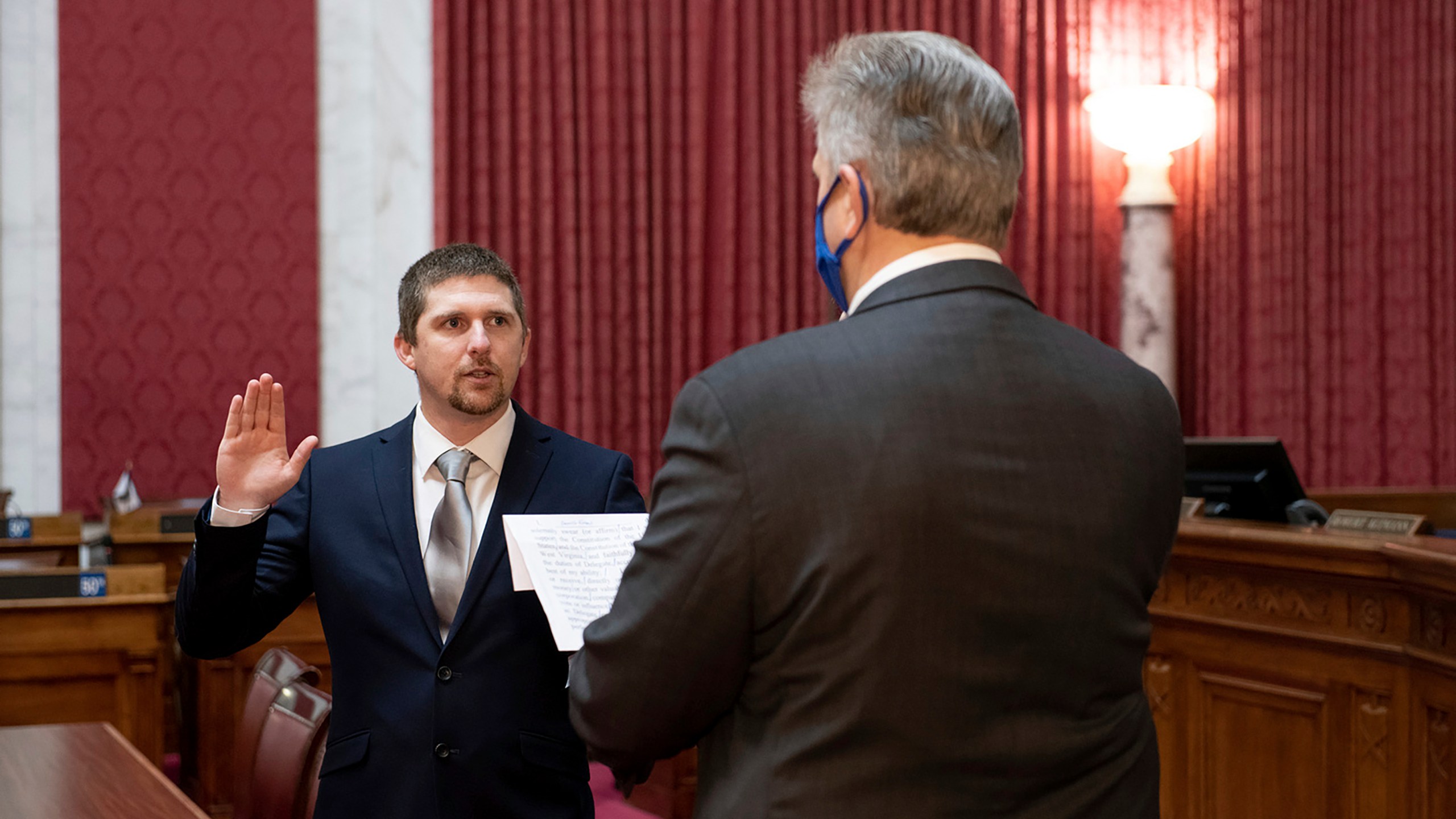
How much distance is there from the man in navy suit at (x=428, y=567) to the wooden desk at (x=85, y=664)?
193 cm

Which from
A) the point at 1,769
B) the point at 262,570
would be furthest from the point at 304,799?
the point at 1,769

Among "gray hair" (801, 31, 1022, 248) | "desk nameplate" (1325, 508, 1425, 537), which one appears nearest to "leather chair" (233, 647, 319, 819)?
"gray hair" (801, 31, 1022, 248)

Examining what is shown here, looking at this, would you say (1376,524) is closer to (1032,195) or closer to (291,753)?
(291,753)

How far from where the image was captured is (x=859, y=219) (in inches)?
49.5

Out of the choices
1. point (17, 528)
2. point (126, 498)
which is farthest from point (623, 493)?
point (17, 528)

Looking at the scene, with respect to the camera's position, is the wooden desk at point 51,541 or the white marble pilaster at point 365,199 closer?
the wooden desk at point 51,541

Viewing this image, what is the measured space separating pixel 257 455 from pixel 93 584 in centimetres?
221

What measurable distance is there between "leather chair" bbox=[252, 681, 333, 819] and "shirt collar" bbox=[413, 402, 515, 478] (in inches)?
17.2

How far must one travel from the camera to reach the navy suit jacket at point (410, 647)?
179cm

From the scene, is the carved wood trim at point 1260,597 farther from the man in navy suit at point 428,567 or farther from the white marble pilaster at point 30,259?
the white marble pilaster at point 30,259

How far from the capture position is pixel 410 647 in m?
1.82

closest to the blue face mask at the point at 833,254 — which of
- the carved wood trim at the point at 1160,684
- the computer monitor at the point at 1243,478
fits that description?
the carved wood trim at the point at 1160,684

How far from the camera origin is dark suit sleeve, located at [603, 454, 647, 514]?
6.47 ft

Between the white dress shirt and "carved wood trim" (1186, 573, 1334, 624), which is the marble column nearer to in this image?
"carved wood trim" (1186, 573, 1334, 624)
